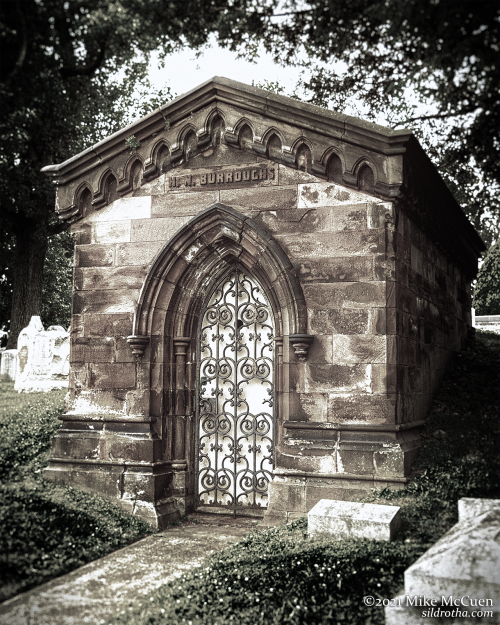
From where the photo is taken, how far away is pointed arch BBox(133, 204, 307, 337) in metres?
7.77

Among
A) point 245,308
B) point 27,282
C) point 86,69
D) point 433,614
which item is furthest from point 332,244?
point 27,282

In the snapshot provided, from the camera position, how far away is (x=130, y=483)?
304 inches

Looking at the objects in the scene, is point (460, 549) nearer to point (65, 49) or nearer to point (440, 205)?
point (65, 49)

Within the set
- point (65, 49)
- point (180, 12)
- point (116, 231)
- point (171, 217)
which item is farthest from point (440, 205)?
point (65, 49)

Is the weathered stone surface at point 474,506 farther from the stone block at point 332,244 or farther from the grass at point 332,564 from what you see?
the stone block at point 332,244

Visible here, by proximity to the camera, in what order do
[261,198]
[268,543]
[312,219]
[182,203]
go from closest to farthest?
[268,543] → [312,219] → [261,198] → [182,203]

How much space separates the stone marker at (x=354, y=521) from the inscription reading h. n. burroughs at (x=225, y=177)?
164 inches

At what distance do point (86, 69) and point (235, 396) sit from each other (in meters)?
4.64

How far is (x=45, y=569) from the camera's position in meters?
5.51

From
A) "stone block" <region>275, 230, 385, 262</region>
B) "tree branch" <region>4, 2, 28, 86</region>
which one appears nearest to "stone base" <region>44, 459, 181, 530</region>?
"stone block" <region>275, 230, 385, 262</region>

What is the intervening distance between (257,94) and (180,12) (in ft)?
9.74

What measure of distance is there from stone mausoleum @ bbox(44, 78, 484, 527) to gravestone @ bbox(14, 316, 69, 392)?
3.76 metres

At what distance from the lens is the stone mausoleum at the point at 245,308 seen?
24.0ft

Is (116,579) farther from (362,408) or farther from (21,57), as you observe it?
(21,57)
